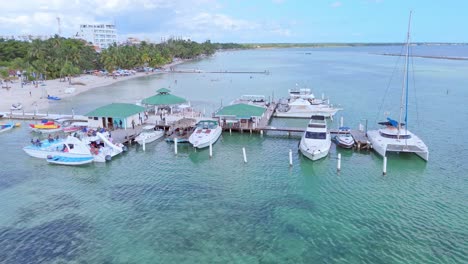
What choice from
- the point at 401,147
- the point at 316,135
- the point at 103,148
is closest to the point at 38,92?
the point at 103,148

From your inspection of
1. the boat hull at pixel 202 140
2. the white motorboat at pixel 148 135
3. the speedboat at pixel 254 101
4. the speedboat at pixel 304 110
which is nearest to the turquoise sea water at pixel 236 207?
the boat hull at pixel 202 140

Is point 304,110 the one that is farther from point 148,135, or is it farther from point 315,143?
point 148,135

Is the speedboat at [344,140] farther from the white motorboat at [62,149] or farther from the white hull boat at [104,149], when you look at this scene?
the white motorboat at [62,149]

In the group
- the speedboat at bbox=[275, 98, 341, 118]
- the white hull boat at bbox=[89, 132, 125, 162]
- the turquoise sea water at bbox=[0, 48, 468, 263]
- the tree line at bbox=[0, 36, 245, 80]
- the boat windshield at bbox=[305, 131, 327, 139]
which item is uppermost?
the tree line at bbox=[0, 36, 245, 80]

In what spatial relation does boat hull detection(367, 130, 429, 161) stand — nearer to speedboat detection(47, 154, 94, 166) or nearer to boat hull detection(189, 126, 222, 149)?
boat hull detection(189, 126, 222, 149)

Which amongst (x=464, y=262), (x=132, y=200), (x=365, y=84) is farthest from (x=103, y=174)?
(x=365, y=84)

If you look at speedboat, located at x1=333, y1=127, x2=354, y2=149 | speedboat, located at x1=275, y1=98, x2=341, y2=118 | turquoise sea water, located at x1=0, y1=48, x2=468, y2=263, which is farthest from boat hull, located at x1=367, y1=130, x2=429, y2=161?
speedboat, located at x1=275, y1=98, x2=341, y2=118

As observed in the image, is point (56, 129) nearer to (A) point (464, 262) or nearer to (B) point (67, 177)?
(B) point (67, 177)
